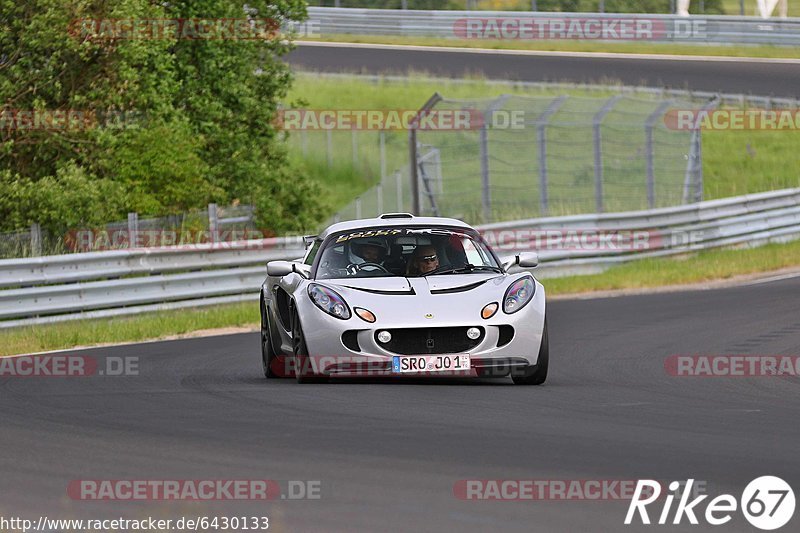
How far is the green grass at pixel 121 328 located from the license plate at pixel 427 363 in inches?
261

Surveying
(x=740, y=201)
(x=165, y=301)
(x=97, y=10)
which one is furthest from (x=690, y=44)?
(x=165, y=301)

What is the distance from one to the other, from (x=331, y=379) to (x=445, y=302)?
1156 mm

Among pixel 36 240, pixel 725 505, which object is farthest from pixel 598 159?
pixel 725 505

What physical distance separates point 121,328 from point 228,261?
3.87m

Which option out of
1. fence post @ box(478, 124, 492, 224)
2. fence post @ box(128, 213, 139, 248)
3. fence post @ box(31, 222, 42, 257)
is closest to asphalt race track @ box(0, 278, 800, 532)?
fence post @ box(31, 222, 42, 257)

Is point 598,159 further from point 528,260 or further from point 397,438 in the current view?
point 397,438

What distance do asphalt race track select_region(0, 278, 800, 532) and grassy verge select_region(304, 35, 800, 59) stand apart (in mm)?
31270

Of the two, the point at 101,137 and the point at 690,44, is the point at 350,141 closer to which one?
the point at 690,44

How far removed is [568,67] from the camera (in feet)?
138

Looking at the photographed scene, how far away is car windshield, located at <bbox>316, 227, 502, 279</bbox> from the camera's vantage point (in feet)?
38.2

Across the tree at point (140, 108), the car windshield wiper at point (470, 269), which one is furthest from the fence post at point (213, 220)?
the car windshield wiper at point (470, 269)

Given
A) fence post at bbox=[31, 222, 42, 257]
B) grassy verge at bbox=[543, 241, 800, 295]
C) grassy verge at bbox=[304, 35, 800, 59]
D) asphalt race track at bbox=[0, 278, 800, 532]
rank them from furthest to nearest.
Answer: grassy verge at bbox=[304, 35, 800, 59], grassy verge at bbox=[543, 241, 800, 295], fence post at bbox=[31, 222, 42, 257], asphalt race track at bbox=[0, 278, 800, 532]

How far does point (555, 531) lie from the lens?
5824mm

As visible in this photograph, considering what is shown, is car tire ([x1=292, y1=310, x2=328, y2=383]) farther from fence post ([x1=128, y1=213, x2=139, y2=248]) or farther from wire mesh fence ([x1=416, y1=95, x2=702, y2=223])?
wire mesh fence ([x1=416, y1=95, x2=702, y2=223])
